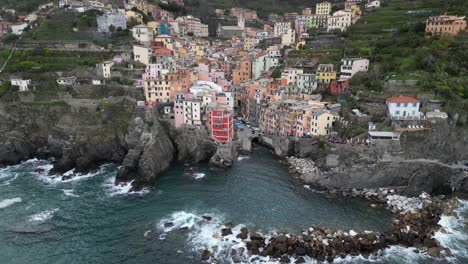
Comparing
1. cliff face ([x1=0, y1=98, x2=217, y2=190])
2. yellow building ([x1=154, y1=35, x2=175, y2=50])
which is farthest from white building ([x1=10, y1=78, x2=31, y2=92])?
yellow building ([x1=154, y1=35, x2=175, y2=50])

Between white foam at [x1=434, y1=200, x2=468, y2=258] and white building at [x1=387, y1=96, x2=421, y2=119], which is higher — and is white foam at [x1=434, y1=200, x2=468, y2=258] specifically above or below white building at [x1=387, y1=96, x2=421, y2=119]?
below

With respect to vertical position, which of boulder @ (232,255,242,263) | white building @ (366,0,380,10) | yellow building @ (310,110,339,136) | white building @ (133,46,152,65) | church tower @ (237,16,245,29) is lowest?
boulder @ (232,255,242,263)

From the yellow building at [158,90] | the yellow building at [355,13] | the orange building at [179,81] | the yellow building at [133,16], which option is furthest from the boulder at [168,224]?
the yellow building at [355,13]

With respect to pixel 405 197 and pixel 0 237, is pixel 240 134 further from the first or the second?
pixel 0 237

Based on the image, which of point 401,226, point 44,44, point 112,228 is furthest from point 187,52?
point 401,226

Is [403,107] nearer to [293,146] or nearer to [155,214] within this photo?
[293,146]

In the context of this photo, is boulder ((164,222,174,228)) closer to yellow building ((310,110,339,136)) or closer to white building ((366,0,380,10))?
yellow building ((310,110,339,136))

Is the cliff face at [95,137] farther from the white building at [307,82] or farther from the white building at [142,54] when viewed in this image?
the white building at [307,82]
